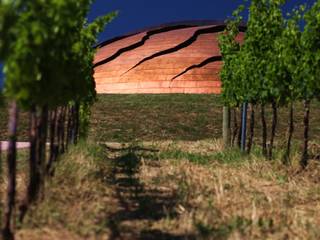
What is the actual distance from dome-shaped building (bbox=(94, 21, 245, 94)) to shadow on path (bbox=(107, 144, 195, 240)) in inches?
1769

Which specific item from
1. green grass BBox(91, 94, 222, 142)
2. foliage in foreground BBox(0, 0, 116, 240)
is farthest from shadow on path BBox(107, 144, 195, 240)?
green grass BBox(91, 94, 222, 142)

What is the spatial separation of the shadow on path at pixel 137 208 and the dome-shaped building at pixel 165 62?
Result: 4493 cm

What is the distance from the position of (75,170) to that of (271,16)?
836cm

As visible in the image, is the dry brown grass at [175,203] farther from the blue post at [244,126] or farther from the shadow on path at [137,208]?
the blue post at [244,126]

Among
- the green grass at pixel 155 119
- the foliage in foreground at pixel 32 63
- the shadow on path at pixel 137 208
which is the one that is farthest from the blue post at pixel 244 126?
the foliage in foreground at pixel 32 63

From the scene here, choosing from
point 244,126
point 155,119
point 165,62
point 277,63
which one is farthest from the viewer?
point 165,62

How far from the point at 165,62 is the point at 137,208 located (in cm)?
5102

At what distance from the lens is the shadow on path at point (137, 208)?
246 inches

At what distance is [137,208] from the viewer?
7.65 meters

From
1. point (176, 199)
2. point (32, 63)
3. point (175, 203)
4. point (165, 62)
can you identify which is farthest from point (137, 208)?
point (165, 62)

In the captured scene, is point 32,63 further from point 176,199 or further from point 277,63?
point 277,63

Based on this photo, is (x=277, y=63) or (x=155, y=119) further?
(x=155, y=119)

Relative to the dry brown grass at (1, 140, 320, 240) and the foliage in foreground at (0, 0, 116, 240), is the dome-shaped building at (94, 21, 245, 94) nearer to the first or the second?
the dry brown grass at (1, 140, 320, 240)

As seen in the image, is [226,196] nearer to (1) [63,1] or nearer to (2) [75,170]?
(2) [75,170]
